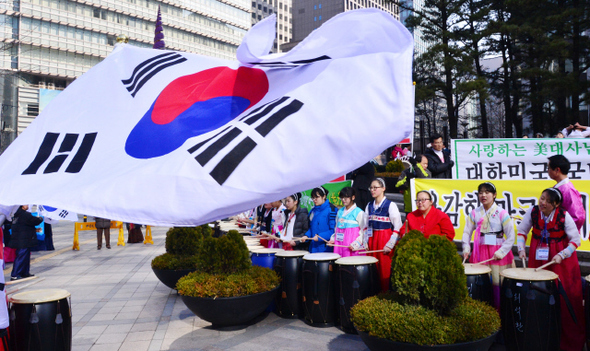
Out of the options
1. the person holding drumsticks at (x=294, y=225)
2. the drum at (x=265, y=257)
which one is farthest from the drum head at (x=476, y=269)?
the person holding drumsticks at (x=294, y=225)

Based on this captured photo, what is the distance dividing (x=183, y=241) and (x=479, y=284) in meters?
5.21

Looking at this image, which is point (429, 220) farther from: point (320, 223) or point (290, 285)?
point (320, 223)

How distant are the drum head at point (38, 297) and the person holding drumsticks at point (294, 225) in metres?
4.05

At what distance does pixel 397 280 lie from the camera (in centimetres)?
422

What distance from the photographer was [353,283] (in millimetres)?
5973

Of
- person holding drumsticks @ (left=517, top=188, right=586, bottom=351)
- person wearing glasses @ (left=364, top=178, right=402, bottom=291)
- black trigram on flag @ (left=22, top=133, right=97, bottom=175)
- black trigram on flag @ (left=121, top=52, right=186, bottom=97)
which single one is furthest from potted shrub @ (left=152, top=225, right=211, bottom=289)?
person holding drumsticks @ (left=517, top=188, right=586, bottom=351)

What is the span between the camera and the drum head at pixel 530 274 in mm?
4741

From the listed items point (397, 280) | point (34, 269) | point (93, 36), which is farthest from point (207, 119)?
point (93, 36)

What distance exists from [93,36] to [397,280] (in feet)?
191

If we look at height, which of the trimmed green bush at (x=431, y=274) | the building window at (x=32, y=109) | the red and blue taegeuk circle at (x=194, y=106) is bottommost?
the trimmed green bush at (x=431, y=274)

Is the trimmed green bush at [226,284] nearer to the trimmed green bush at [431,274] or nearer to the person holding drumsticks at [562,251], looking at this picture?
the trimmed green bush at [431,274]

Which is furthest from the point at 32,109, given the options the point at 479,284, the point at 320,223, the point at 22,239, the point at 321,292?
the point at 479,284

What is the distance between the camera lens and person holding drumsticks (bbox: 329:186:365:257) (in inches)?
284

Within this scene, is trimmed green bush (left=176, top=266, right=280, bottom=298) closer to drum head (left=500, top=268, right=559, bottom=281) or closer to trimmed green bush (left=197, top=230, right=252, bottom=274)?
trimmed green bush (left=197, top=230, right=252, bottom=274)
